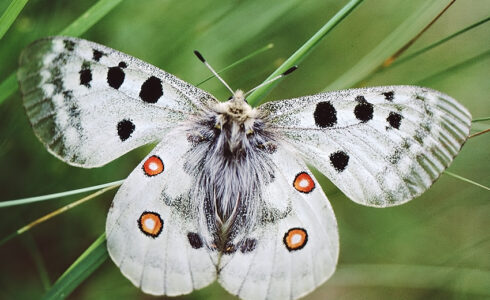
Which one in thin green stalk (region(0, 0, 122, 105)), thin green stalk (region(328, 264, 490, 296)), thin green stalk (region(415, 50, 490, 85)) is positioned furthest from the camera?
thin green stalk (region(328, 264, 490, 296))

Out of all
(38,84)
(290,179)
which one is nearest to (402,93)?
(290,179)

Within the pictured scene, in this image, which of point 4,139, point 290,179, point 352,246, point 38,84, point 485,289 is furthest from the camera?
point 352,246

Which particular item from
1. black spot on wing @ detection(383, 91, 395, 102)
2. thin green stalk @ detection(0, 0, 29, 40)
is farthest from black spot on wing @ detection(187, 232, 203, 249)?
thin green stalk @ detection(0, 0, 29, 40)

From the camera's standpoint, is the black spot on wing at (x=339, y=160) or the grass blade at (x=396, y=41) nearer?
the black spot on wing at (x=339, y=160)

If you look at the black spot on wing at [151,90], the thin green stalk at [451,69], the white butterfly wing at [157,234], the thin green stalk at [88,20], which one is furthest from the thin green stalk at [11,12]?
the thin green stalk at [451,69]

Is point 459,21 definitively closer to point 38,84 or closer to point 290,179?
point 290,179

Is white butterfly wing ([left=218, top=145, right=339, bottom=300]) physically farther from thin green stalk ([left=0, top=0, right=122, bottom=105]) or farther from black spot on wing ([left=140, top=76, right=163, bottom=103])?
thin green stalk ([left=0, top=0, right=122, bottom=105])

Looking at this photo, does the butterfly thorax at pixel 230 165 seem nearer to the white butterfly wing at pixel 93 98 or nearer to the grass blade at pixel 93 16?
the white butterfly wing at pixel 93 98
